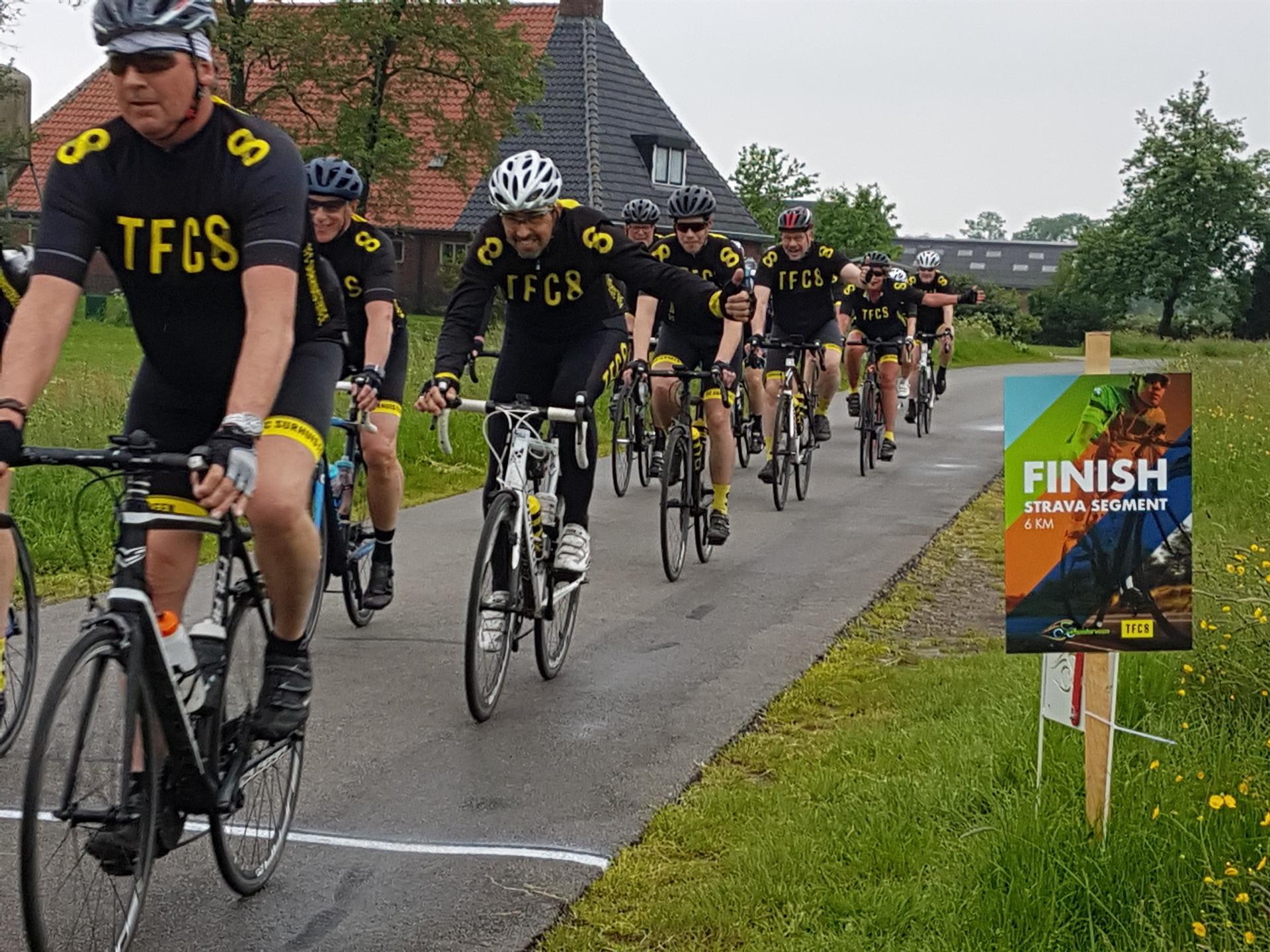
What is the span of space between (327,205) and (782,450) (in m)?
6.30

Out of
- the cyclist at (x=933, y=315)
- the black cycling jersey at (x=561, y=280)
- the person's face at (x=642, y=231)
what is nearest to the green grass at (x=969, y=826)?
the black cycling jersey at (x=561, y=280)

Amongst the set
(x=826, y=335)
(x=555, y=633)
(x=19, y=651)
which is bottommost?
(x=555, y=633)

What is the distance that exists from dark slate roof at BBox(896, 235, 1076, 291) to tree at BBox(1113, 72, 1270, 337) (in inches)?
2360

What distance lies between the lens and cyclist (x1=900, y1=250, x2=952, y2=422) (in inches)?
807

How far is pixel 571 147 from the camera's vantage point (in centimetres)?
5181

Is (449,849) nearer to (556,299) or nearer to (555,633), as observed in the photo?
(555,633)

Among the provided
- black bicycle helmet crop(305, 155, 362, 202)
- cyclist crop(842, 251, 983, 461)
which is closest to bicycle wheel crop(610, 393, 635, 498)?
cyclist crop(842, 251, 983, 461)

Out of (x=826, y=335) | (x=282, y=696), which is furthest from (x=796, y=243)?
(x=282, y=696)

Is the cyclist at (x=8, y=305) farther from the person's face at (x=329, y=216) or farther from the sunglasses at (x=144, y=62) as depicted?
the person's face at (x=329, y=216)

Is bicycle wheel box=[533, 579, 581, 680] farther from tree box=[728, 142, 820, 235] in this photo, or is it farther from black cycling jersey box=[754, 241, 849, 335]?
tree box=[728, 142, 820, 235]

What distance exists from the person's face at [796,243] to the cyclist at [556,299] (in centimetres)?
668

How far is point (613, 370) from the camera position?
7.50 meters

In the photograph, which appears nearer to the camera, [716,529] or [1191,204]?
[716,529]

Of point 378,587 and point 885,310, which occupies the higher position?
point 885,310
